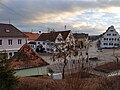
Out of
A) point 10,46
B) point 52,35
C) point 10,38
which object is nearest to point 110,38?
point 52,35

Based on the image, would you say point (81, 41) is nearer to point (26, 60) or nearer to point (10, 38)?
point (10, 38)

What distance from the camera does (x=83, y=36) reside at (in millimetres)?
85062

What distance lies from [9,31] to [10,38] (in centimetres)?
139

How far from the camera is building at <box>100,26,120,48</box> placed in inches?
2933

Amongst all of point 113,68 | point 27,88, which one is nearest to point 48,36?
point 113,68

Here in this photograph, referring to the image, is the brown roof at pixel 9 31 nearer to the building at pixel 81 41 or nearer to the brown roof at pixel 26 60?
the building at pixel 81 41

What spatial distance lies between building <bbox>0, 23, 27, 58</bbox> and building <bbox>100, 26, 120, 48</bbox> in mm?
40354

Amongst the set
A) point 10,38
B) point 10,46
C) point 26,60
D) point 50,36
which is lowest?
point 26,60

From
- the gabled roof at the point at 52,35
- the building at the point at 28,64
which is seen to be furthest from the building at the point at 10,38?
the gabled roof at the point at 52,35

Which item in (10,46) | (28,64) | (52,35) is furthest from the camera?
(52,35)

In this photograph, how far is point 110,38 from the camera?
7506 cm

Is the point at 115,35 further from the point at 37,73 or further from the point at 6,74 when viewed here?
the point at 6,74

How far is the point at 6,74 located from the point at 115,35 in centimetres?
6591

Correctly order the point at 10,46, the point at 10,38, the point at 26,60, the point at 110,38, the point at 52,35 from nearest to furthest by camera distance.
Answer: the point at 26,60, the point at 10,38, the point at 10,46, the point at 52,35, the point at 110,38
